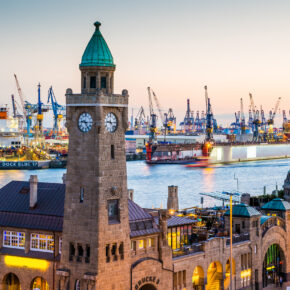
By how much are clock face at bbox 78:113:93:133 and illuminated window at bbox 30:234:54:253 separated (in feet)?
18.4

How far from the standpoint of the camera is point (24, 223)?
28531 mm

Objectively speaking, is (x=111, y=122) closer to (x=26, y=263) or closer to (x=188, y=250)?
(x=26, y=263)

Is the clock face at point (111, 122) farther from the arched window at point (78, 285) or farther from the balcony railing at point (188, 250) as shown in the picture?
the balcony railing at point (188, 250)

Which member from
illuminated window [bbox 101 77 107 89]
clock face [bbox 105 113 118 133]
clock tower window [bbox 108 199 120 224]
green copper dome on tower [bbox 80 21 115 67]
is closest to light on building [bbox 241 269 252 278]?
clock tower window [bbox 108 199 120 224]

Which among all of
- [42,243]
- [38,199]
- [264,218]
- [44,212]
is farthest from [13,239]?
[264,218]

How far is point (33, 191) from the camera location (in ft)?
95.3

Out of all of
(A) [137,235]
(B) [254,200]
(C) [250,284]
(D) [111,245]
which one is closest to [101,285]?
(D) [111,245]

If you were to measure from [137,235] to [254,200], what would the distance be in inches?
1293

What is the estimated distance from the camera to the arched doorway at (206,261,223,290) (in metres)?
32.1

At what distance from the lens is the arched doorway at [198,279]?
1222 inches

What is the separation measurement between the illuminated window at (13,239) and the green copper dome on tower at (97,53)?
8.73m

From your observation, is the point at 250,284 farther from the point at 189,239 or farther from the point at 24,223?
the point at 24,223

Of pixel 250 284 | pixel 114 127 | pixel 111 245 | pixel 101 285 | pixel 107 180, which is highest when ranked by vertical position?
pixel 114 127

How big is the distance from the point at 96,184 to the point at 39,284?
6342 millimetres
